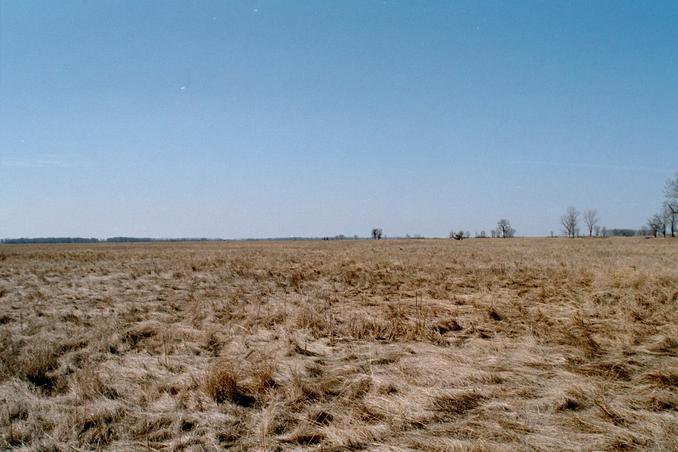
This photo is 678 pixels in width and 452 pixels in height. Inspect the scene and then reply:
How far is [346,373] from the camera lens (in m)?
5.02

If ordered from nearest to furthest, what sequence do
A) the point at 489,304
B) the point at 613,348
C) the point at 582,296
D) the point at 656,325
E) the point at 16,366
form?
the point at 16,366 → the point at 613,348 → the point at 656,325 → the point at 489,304 → the point at 582,296

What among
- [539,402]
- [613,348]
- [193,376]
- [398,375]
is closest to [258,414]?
[193,376]

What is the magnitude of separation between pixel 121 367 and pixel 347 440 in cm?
377

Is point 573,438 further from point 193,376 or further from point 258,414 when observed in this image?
point 193,376

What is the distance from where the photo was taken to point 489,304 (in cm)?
909

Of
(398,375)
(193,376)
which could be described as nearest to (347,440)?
(398,375)

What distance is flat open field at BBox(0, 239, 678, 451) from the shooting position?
3.50 m

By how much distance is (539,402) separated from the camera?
3.98 metres

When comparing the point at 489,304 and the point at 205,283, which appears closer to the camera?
the point at 489,304

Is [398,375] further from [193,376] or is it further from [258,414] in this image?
[193,376]

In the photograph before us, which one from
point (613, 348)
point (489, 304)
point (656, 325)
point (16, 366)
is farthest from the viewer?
point (489, 304)

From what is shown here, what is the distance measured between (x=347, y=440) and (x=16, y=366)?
5.03m

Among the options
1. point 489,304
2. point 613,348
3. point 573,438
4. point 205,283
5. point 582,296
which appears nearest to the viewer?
point 573,438

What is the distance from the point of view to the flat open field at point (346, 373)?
3.50m
